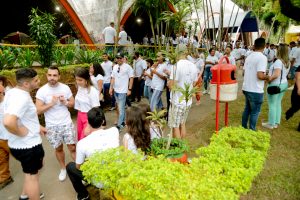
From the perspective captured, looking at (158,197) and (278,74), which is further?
(278,74)

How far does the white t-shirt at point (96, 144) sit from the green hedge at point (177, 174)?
474 mm

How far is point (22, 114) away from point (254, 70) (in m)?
4.16

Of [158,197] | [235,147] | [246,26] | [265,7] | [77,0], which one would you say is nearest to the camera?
[158,197]

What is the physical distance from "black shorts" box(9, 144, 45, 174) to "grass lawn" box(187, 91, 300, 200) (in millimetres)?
2800

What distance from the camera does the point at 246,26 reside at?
21.9 metres

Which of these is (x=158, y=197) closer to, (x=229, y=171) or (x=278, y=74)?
(x=229, y=171)

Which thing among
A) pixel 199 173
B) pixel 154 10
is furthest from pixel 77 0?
pixel 199 173

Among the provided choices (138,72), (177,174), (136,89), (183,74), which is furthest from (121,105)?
(177,174)

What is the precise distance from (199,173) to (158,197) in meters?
0.60

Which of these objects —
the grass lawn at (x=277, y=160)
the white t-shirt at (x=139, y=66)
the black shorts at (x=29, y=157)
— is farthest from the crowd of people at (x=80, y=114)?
the white t-shirt at (x=139, y=66)

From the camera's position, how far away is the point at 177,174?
243cm

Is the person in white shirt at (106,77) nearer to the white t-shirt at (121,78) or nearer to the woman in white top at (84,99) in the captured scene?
the white t-shirt at (121,78)

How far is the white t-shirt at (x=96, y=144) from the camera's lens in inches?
128

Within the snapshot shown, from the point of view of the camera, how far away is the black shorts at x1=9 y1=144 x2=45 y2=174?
3.38m
